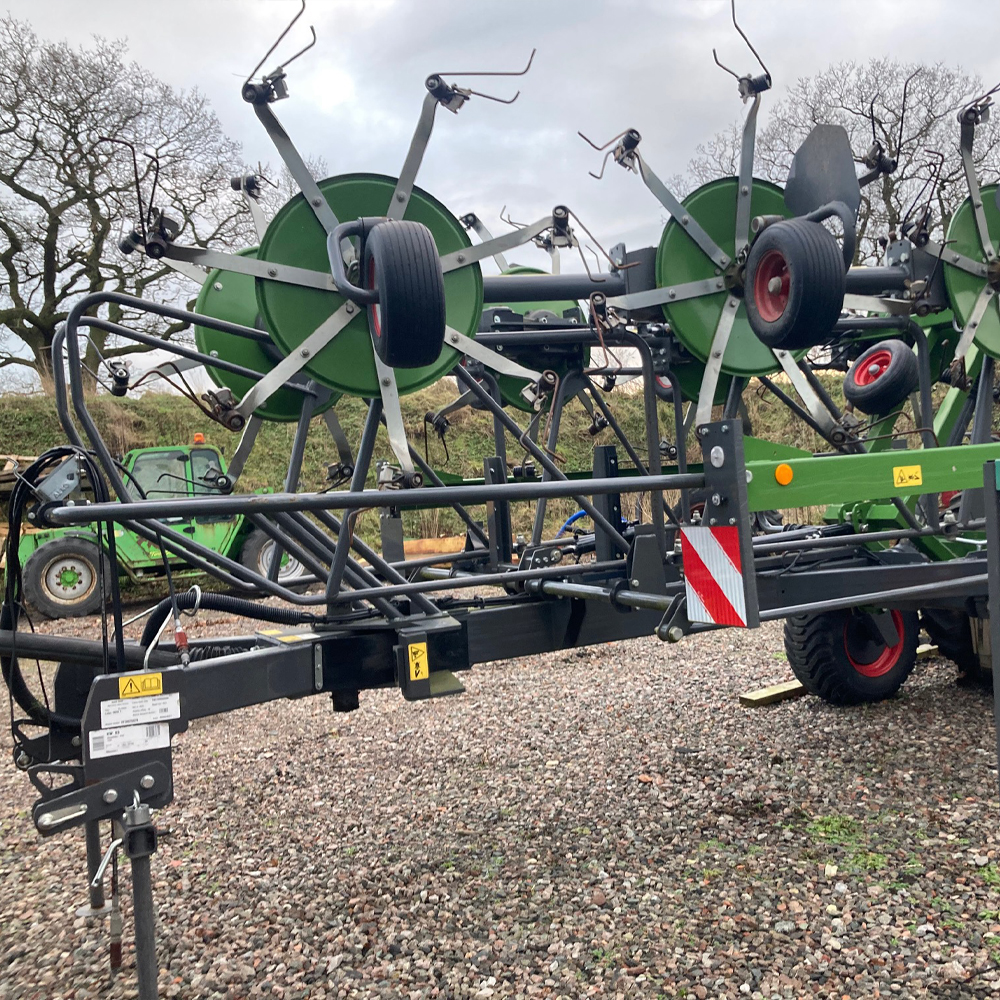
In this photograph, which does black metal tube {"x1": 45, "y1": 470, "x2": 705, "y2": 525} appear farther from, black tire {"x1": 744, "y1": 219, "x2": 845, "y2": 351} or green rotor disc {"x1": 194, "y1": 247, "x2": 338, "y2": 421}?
green rotor disc {"x1": 194, "y1": 247, "x2": 338, "y2": 421}

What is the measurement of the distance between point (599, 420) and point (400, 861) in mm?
2661

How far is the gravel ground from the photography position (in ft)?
8.98

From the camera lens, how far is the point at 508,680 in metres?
6.54

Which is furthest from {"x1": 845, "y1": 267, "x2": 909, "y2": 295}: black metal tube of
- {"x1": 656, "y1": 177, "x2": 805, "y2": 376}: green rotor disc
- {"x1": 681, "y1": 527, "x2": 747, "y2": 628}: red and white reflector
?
{"x1": 681, "y1": 527, "x2": 747, "y2": 628}: red and white reflector

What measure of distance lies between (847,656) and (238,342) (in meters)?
3.70

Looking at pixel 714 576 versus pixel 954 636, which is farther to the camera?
pixel 954 636

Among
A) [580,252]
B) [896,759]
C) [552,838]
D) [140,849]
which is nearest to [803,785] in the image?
[896,759]

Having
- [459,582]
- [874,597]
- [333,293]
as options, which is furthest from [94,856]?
[874,597]

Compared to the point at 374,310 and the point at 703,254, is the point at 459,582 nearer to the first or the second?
the point at 374,310

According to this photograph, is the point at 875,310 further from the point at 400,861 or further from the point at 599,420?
the point at 400,861

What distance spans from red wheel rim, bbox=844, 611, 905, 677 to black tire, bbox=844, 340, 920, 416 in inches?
49.9

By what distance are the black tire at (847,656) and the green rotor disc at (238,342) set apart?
2.97 m

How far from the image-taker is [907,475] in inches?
116

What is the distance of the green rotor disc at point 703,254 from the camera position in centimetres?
387
